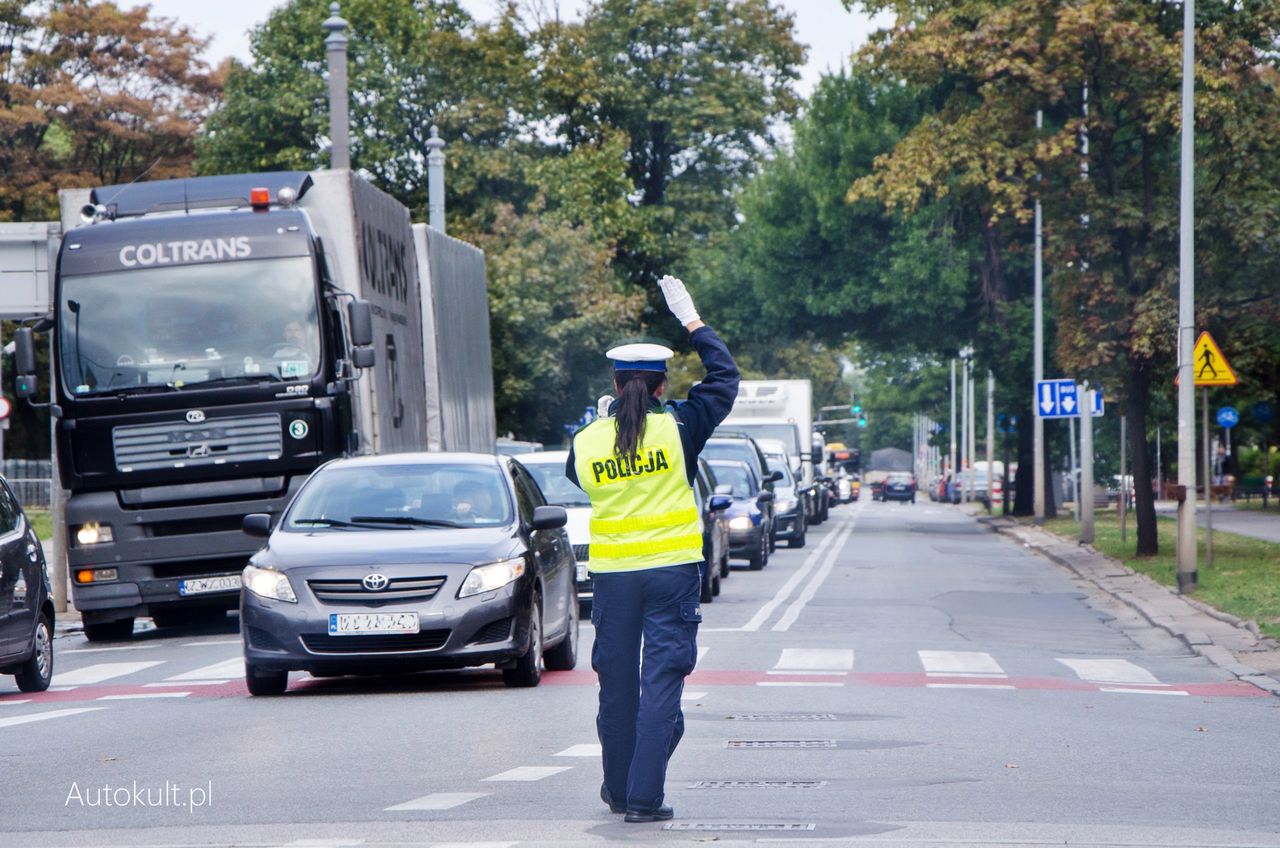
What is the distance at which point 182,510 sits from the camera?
18953 mm

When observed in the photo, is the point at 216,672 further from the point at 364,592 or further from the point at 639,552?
the point at 639,552

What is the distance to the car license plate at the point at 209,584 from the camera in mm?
19141

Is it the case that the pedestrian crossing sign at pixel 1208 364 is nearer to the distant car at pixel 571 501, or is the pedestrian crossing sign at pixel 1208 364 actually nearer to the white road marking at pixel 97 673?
the distant car at pixel 571 501

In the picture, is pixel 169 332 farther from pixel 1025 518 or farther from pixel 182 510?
pixel 1025 518

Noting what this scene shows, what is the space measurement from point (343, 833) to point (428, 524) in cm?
629

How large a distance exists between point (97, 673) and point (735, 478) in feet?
52.7

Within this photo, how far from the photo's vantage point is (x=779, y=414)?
46625 mm

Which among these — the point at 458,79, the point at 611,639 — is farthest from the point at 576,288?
the point at 611,639

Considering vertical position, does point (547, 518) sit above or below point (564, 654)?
above

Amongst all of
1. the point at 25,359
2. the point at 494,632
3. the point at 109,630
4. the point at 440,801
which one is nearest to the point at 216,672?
the point at 494,632

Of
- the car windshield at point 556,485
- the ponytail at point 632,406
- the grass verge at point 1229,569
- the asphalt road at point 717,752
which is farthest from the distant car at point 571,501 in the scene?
the ponytail at point 632,406

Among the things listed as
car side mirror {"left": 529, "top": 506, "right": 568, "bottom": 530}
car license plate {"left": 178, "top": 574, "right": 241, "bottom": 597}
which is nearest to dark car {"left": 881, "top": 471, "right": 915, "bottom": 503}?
car license plate {"left": 178, "top": 574, "right": 241, "bottom": 597}

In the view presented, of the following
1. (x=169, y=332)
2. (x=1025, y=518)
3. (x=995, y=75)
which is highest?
(x=995, y=75)

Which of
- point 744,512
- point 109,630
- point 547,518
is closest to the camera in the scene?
point 547,518
